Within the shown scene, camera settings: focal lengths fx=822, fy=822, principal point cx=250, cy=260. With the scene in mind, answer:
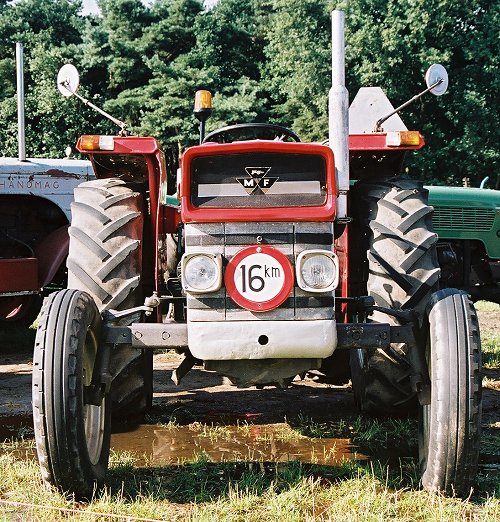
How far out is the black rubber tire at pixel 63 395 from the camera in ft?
10.3

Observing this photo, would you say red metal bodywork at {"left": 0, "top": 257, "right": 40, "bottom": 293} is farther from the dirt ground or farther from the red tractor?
the red tractor

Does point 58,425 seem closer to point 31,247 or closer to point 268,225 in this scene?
point 268,225

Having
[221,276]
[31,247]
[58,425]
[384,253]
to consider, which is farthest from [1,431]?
[31,247]

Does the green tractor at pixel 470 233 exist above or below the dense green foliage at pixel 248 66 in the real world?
below

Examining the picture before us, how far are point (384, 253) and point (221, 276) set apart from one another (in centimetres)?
101

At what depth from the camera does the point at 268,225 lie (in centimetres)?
341

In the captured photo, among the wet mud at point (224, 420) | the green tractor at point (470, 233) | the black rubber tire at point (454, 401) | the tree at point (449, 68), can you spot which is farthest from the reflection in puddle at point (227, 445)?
the tree at point (449, 68)

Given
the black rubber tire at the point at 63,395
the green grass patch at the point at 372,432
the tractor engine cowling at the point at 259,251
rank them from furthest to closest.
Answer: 1. the green grass patch at the point at 372,432
2. the tractor engine cowling at the point at 259,251
3. the black rubber tire at the point at 63,395

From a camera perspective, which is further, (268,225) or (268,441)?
(268,441)

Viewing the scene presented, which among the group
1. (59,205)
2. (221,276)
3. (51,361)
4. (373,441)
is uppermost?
(59,205)

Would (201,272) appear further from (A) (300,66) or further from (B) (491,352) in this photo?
(A) (300,66)

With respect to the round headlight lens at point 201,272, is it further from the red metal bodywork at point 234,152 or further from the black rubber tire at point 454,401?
the black rubber tire at point 454,401

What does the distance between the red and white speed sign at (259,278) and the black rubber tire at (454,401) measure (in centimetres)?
64

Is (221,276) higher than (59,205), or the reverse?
(59,205)
